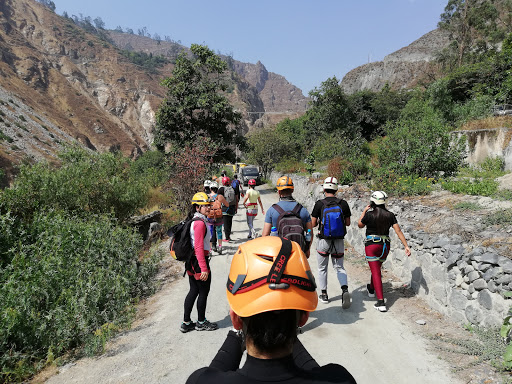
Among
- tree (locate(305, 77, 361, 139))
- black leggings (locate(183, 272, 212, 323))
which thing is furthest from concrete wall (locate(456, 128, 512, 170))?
tree (locate(305, 77, 361, 139))

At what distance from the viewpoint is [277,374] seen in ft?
4.14

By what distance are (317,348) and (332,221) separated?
1756 mm

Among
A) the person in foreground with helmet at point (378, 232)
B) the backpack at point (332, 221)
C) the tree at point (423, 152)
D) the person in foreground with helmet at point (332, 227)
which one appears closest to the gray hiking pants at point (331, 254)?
the person in foreground with helmet at point (332, 227)

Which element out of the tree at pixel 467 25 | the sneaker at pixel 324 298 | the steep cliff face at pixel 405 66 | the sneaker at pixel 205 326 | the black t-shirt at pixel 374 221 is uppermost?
the steep cliff face at pixel 405 66

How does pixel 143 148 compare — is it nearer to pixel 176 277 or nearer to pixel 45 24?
pixel 45 24

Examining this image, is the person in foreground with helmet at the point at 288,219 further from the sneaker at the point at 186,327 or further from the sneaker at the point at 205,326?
the sneaker at the point at 186,327

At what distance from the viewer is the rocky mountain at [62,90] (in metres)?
47.5

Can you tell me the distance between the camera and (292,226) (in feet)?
14.8

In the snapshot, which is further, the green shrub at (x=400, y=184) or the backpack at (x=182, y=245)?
the green shrub at (x=400, y=184)

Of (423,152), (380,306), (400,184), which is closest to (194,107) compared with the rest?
(423,152)

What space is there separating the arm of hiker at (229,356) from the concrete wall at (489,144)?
41.7 ft

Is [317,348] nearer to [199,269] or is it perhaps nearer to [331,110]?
[199,269]

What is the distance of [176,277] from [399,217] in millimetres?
4971

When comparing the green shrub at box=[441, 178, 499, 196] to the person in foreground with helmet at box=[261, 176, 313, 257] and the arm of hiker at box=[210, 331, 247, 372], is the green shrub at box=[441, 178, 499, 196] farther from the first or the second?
the arm of hiker at box=[210, 331, 247, 372]
